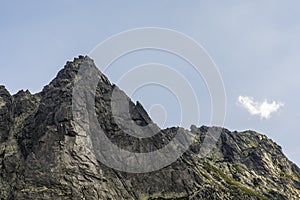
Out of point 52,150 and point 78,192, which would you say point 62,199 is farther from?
point 52,150

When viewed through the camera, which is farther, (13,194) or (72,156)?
(72,156)

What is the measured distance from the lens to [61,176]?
192 meters

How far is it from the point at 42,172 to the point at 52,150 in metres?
11.7

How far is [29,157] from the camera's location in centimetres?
19912

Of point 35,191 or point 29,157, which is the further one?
point 29,157

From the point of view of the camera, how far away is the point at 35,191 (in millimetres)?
184375

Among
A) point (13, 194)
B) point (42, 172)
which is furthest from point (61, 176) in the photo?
point (13, 194)

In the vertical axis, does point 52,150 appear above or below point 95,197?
above

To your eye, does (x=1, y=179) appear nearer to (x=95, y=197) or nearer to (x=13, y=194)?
(x=13, y=194)

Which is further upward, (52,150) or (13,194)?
(52,150)

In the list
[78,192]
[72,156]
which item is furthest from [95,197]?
[72,156]

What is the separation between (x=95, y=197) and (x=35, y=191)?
2593 centimetres

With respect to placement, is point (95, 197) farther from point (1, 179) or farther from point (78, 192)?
point (1, 179)

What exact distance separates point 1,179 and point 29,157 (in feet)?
53.3
